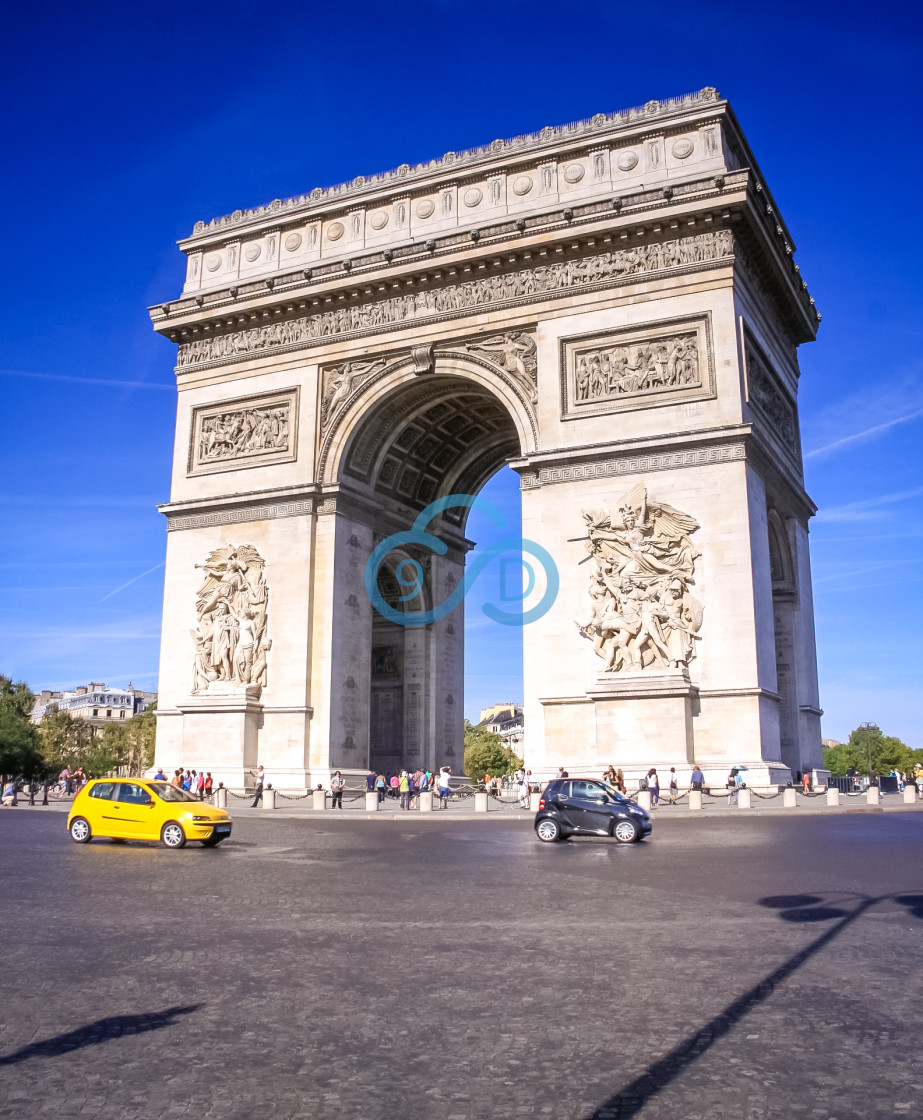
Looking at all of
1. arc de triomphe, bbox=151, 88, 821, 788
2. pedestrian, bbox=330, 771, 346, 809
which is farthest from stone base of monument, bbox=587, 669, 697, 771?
pedestrian, bbox=330, 771, 346, 809

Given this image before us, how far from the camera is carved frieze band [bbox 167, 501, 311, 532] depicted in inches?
1320

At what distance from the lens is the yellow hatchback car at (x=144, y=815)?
58.6ft

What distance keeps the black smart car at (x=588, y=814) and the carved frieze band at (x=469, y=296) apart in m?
16.8

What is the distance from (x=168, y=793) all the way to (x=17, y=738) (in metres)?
59.8

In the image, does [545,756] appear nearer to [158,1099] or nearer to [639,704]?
[639,704]

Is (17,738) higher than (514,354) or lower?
lower

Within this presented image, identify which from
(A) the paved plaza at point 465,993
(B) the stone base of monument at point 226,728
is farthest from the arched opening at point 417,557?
(A) the paved plaza at point 465,993

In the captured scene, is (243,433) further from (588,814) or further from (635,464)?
(588,814)

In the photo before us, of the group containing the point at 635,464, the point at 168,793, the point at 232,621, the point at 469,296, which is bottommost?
the point at 168,793

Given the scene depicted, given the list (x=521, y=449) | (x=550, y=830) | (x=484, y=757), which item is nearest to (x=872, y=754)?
(x=484, y=757)

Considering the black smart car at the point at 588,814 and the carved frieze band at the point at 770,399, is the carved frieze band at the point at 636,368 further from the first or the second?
the black smart car at the point at 588,814

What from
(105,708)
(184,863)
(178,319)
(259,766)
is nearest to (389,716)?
(259,766)

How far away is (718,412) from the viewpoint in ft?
94.1

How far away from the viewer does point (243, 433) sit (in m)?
35.6
